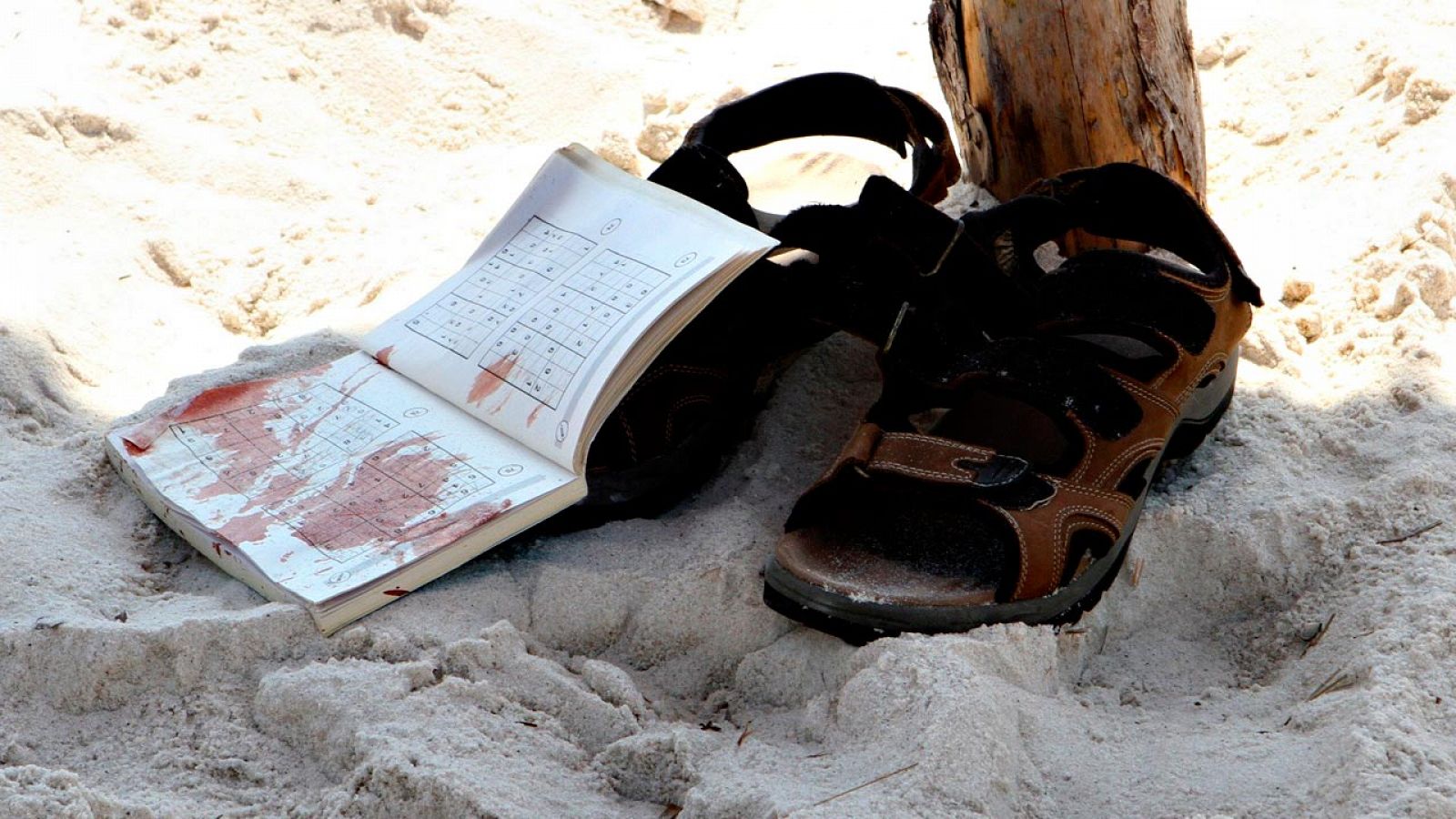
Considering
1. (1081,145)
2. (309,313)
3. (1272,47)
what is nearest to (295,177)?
(309,313)

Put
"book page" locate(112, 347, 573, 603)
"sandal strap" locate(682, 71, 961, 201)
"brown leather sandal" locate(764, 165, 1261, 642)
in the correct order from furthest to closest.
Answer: "sandal strap" locate(682, 71, 961, 201), "book page" locate(112, 347, 573, 603), "brown leather sandal" locate(764, 165, 1261, 642)

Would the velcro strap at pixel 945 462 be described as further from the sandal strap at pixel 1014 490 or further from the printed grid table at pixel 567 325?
the printed grid table at pixel 567 325

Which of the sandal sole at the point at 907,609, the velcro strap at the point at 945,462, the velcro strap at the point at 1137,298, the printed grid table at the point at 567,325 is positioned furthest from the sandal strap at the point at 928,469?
the printed grid table at the point at 567,325

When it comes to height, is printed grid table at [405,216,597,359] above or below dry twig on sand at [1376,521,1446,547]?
above

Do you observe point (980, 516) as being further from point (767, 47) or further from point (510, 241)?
point (767, 47)

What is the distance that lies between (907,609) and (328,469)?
80 cm

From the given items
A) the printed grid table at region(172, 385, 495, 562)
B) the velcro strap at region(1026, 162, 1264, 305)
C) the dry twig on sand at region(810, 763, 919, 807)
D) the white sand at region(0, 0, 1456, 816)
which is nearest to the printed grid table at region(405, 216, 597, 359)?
the printed grid table at region(172, 385, 495, 562)

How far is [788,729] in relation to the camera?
1.42 metres

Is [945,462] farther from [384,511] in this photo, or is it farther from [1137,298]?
[384,511]

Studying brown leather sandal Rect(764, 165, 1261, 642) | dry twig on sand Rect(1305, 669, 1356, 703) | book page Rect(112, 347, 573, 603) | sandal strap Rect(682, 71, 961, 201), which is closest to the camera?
dry twig on sand Rect(1305, 669, 1356, 703)

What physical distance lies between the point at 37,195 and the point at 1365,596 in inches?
92.6

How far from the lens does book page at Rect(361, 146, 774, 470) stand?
169 cm

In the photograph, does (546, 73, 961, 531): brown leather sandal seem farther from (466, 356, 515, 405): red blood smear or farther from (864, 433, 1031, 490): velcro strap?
(864, 433, 1031, 490): velcro strap

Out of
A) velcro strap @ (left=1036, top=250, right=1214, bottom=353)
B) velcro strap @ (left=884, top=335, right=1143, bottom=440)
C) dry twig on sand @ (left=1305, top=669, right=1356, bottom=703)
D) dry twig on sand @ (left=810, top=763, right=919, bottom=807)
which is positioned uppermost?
velcro strap @ (left=1036, top=250, right=1214, bottom=353)
